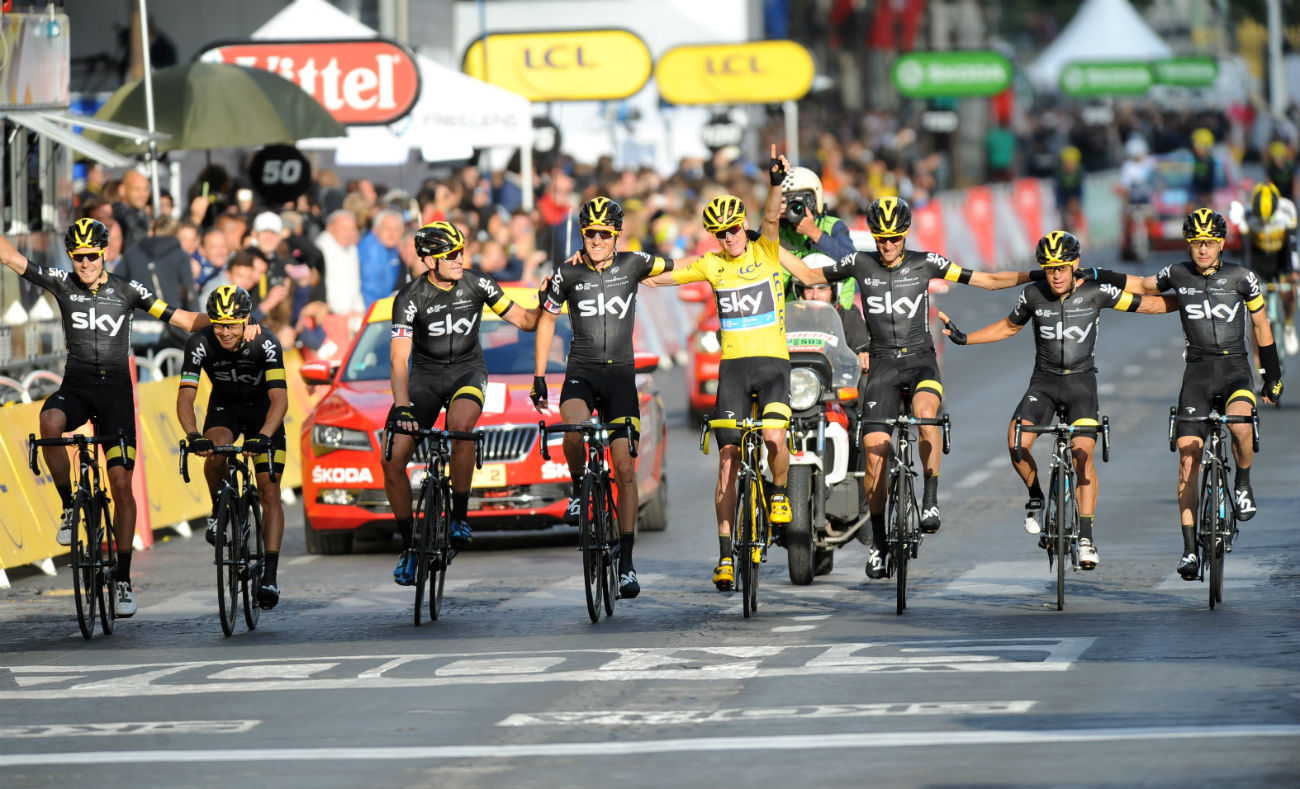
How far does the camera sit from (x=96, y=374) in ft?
45.6

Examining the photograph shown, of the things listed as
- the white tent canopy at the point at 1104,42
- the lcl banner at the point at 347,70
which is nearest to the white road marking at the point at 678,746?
the lcl banner at the point at 347,70

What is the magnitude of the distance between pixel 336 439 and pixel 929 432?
428 cm

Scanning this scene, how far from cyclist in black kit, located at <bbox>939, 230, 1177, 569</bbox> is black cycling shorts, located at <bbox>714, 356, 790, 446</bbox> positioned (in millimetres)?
903

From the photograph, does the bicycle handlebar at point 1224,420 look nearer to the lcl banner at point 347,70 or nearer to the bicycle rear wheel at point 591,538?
the bicycle rear wheel at point 591,538

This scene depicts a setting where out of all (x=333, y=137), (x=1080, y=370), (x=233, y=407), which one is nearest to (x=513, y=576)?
(x=233, y=407)

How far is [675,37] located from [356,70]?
20.6 metres

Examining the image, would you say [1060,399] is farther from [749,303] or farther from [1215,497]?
[749,303]

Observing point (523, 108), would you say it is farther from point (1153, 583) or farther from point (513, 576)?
point (1153, 583)

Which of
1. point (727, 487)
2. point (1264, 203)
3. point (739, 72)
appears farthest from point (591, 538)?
point (739, 72)

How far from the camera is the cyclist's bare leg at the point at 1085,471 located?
13.6m

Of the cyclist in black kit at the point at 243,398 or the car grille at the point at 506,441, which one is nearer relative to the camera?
the cyclist in black kit at the point at 243,398

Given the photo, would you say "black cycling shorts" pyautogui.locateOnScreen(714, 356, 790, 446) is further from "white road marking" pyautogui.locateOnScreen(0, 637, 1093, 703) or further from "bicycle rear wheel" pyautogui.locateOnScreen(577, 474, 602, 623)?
"white road marking" pyautogui.locateOnScreen(0, 637, 1093, 703)

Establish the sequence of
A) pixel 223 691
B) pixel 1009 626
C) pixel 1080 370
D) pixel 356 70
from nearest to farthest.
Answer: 1. pixel 223 691
2. pixel 1009 626
3. pixel 1080 370
4. pixel 356 70

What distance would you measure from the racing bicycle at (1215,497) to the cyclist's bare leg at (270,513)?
4.63 m
